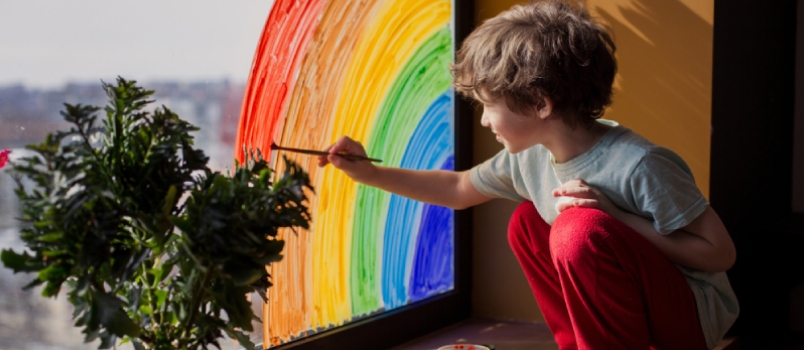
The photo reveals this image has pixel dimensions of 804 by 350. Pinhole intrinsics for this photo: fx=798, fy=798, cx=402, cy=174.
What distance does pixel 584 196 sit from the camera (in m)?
1.46

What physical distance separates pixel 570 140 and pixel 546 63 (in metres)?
0.18

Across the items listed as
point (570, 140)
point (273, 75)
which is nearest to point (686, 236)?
point (570, 140)

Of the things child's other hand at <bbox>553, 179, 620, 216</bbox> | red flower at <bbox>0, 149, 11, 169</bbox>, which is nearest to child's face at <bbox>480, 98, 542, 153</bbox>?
child's other hand at <bbox>553, 179, 620, 216</bbox>

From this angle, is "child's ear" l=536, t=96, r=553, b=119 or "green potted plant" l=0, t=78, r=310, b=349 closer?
"green potted plant" l=0, t=78, r=310, b=349

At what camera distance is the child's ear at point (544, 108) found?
151cm

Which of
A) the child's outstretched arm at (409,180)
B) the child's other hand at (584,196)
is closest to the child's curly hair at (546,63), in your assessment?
the child's other hand at (584,196)

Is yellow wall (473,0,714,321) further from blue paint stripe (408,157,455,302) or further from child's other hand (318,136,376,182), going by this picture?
child's other hand (318,136,376,182)

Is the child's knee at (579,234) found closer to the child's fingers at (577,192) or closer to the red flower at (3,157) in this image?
the child's fingers at (577,192)

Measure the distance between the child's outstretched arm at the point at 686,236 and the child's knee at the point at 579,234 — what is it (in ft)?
0.12

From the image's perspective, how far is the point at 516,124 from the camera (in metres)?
1.53

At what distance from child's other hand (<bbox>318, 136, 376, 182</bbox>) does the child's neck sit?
365 mm

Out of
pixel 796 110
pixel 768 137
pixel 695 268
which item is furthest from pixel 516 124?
pixel 796 110

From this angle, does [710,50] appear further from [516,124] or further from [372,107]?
[372,107]

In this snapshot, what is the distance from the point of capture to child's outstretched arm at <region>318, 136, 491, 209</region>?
60.2 inches
